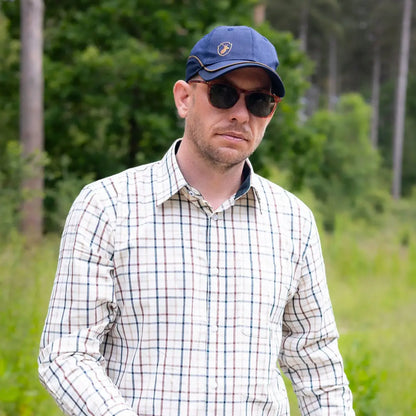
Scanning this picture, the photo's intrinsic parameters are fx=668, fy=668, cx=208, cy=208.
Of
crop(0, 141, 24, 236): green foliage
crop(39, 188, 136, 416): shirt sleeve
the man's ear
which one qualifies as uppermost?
crop(0, 141, 24, 236): green foliage

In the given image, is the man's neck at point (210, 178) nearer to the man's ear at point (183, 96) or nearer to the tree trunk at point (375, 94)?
the man's ear at point (183, 96)

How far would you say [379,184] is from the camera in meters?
34.0

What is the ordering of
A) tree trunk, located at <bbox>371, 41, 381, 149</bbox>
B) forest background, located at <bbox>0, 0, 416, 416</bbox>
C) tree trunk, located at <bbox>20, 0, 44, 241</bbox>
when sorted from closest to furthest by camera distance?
forest background, located at <bbox>0, 0, 416, 416</bbox> < tree trunk, located at <bbox>20, 0, 44, 241</bbox> < tree trunk, located at <bbox>371, 41, 381, 149</bbox>

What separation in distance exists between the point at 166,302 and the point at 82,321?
21cm

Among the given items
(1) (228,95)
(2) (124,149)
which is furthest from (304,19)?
(1) (228,95)

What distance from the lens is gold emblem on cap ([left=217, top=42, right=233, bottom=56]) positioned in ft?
5.85

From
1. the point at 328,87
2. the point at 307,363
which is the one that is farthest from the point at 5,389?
the point at 328,87

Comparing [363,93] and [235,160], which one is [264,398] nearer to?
[235,160]

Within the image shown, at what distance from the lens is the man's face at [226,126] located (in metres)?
1.83

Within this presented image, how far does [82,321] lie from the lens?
1.62m

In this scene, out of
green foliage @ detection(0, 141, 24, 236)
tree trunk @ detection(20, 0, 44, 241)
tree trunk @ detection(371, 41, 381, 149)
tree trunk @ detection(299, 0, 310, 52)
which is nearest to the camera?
Result: green foliage @ detection(0, 141, 24, 236)

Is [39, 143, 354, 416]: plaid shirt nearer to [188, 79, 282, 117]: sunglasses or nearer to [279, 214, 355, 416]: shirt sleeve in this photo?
[279, 214, 355, 416]: shirt sleeve

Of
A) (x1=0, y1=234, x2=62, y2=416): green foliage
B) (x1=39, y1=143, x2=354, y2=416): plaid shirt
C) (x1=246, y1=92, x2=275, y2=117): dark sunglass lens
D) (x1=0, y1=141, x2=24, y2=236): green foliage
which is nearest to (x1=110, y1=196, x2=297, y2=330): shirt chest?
(x1=39, y1=143, x2=354, y2=416): plaid shirt

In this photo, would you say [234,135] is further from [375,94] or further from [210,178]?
[375,94]
